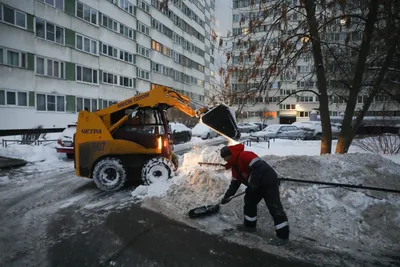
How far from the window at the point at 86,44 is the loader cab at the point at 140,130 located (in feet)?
69.7

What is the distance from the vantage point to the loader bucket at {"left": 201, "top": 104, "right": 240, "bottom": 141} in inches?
311

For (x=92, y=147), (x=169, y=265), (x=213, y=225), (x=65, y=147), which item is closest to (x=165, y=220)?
(x=213, y=225)

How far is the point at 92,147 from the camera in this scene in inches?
317

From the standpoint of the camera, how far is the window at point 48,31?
77.2ft

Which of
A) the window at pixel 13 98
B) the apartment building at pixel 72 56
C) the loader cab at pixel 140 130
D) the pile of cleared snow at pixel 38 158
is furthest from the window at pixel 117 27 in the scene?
the loader cab at pixel 140 130

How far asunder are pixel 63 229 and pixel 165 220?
176cm

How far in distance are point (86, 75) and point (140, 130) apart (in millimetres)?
21770

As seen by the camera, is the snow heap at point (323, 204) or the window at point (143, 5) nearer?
the snow heap at point (323, 204)

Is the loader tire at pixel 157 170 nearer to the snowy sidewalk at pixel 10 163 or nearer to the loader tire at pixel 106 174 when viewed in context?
the loader tire at pixel 106 174

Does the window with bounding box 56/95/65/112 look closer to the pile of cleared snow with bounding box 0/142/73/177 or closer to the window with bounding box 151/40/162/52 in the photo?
the pile of cleared snow with bounding box 0/142/73/177

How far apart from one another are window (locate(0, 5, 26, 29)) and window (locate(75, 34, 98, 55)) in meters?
4.88

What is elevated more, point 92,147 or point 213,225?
point 92,147

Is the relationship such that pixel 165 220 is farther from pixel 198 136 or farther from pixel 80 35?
pixel 80 35

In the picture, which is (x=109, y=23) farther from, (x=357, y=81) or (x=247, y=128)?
(x=357, y=81)
